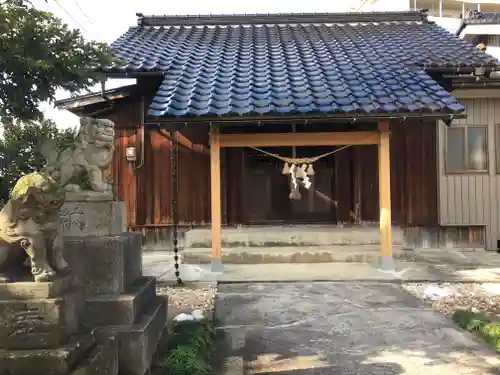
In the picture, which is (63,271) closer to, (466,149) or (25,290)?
(25,290)

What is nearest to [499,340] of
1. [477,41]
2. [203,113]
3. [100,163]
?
[100,163]

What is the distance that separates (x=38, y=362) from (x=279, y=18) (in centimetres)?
1183

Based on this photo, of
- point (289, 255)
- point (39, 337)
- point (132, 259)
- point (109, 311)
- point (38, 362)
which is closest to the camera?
point (38, 362)

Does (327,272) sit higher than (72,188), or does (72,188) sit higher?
(72,188)

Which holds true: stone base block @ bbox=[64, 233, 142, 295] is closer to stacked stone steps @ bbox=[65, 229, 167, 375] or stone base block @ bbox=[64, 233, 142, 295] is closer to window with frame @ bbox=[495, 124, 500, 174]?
Answer: stacked stone steps @ bbox=[65, 229, 167, 375]

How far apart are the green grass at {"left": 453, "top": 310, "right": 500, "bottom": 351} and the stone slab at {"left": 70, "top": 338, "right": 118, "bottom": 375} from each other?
146 inches

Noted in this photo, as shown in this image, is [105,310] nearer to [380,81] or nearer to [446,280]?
[446,280]

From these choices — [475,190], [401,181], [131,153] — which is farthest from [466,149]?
[131,153]

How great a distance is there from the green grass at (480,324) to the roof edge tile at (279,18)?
967 cm

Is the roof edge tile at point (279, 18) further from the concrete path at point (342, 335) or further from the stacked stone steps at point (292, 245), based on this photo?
the concrete path at point (342, 335)

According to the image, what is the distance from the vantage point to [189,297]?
6516mm

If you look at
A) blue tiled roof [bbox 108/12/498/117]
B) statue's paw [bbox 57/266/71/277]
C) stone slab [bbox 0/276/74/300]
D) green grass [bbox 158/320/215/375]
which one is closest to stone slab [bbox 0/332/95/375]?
stone slab [bbox 0/276/74/300]

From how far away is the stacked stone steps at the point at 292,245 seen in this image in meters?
8.90

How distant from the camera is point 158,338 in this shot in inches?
167
